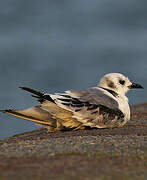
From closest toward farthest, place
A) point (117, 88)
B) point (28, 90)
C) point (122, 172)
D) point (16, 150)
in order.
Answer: point (122, 172) < point (16, 150) < point (28, 90) < point (117, 88)

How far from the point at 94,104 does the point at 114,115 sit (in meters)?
0.57

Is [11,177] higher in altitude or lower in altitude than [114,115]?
lower

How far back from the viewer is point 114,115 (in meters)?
9.14

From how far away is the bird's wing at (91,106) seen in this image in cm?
878

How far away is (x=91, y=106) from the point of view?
8852 millimetres

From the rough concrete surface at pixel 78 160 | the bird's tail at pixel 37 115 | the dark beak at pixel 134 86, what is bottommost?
the rough concrete surface at pixel 78 160

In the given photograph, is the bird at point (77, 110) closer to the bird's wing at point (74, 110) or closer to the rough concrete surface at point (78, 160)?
the bird's wing at point (74, 110)

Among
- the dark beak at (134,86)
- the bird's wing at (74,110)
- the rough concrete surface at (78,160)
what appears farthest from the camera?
the dark beak at (134,86)

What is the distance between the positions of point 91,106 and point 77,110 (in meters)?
0.30

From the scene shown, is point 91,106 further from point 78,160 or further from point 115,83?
point 78,160

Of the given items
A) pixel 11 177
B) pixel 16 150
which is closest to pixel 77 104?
pixel 16 150

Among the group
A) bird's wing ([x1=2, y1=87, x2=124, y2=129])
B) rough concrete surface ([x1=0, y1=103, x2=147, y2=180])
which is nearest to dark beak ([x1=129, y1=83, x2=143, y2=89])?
bird's wing ([x1=2, y1=87, x2=124, y2=129])

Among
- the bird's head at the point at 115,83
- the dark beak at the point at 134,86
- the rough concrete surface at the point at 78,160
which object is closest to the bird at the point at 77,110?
the bird's head at the point at 115,83

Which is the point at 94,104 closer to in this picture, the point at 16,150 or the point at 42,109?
the point at 42,109
